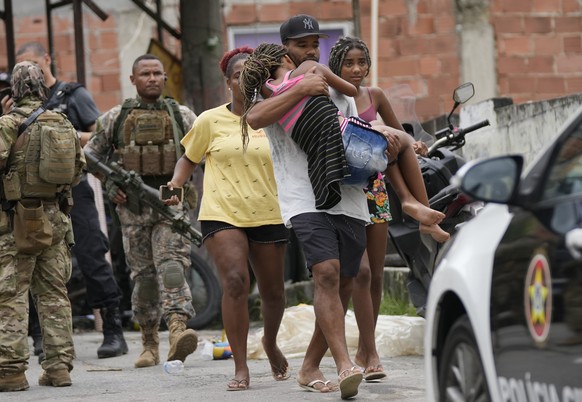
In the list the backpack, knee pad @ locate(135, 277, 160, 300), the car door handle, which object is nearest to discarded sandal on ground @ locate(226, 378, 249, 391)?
the backpack

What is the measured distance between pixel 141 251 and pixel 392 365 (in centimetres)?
189

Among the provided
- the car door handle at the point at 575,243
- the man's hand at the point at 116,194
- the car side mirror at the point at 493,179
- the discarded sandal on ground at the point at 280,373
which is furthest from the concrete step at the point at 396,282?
the car door handle at the point at 575,243

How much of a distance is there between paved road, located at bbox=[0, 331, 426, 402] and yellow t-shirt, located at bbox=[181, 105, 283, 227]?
3.10ft

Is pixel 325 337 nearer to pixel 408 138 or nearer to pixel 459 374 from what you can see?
pixel 408 138

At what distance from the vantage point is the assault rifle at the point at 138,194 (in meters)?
9.87

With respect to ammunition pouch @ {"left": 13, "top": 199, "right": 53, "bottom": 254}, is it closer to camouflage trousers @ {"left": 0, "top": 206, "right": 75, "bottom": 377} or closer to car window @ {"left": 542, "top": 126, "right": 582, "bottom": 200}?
camouflage trousers @ {"left": 0, "top": 206, "right": 75, "bottom": 377}

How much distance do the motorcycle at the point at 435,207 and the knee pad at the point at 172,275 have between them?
1.42 m

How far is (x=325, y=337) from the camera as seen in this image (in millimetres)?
7434

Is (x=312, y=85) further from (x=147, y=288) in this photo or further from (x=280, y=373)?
(x=147, y=288)

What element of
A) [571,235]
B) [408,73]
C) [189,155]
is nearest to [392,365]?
[189,155]

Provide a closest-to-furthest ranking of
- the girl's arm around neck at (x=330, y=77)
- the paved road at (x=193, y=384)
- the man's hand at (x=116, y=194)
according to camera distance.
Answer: the girl's arm around neck at (x=330, y=77)
the paved road at (x=193, y=384)
the man's hand at (x=116, y=194)

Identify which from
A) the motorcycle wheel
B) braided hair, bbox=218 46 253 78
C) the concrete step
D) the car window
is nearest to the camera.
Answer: the car window

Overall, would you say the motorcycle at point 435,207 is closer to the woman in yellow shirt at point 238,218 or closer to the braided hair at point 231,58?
the woman in yellow shirt at point 238,218

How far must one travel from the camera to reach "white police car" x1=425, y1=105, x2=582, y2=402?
4.36m
